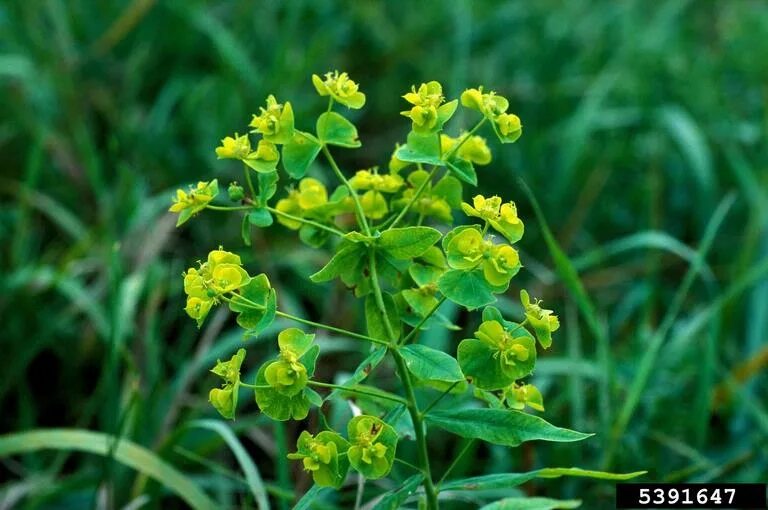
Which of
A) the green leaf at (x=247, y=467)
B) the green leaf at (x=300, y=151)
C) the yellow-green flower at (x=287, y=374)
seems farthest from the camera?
the green leaf at (x=247, y=467)

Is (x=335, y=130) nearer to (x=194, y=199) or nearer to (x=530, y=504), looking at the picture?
(x=194, y=199)

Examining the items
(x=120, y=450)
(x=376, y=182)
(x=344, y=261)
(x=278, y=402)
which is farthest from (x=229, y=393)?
(x=120, y=450)

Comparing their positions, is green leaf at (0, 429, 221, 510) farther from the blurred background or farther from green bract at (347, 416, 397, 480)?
green bract at (347, 416, 397, 480)

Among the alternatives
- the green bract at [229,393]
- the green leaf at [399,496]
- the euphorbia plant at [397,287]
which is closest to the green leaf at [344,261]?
the euphorbia plant at [397,287]

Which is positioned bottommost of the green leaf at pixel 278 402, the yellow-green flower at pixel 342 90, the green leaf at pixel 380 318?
the green leaf at pixel 278 402

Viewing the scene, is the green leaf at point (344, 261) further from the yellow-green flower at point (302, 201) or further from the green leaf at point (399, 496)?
the green leaf at point (399, 496)

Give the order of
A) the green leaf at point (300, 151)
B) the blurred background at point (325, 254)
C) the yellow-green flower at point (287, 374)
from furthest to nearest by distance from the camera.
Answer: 1. the blurred background at point (325, 254)
2. the green leaf at point (300, 151)
3. the yellow-green flower at point (287, 374)
